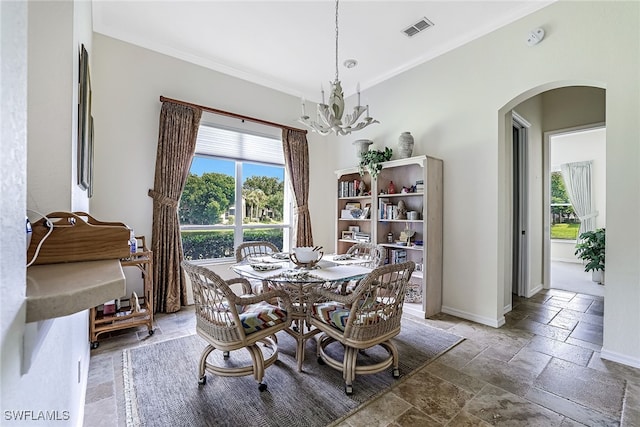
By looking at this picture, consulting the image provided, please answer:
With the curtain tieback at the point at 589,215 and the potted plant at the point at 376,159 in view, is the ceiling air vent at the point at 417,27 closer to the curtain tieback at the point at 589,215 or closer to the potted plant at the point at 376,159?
the potted plant at the point at 376,159

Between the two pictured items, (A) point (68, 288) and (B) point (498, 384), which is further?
(B) point (498, 384)

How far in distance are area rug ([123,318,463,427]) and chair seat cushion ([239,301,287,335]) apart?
1.46 feet

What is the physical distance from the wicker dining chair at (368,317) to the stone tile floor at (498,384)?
237 mm

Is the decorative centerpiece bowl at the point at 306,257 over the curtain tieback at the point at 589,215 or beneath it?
beneath

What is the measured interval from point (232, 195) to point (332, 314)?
273cm

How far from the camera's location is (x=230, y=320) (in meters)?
1.95

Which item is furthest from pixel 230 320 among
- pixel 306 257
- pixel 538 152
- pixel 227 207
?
pixel 538 152

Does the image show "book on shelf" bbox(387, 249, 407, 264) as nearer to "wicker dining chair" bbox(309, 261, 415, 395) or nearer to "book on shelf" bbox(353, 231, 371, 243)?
"book on shelf" bbox(353, 231, 371, 243)

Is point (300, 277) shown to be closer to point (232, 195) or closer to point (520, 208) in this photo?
point (232, 195)

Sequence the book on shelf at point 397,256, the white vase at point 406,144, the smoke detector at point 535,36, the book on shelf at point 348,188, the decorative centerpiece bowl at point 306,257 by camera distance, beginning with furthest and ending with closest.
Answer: the book on shelf at point 348,188 → the book on shelf at point 397,256 → the white vase at point 406,144 → the smoke detector at point 535,36 → the decorative centerpiece bowl at point 306,257

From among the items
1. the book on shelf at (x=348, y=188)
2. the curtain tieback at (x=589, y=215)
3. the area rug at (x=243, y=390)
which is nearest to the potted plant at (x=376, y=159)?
the book on shelf at (x=348, y=188)

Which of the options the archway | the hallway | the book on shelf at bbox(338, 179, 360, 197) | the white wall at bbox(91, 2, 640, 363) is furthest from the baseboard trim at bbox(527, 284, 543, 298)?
the book on shelf at bbox(338, 179, 360, 197)

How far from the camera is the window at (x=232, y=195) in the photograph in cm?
394

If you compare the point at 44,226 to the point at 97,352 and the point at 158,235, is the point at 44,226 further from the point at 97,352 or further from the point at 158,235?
the point at 158,235
